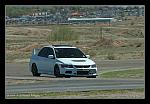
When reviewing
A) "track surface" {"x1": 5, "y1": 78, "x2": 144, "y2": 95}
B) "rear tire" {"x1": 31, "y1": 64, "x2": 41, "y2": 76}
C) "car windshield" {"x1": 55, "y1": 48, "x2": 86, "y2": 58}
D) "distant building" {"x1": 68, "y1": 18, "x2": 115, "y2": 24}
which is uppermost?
"distant building" {"x1": 68, "y1": 18, "x2": 115, "y2": 24}

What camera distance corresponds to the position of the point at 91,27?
86.6m

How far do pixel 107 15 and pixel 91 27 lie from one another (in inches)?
129

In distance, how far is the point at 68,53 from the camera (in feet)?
85.2

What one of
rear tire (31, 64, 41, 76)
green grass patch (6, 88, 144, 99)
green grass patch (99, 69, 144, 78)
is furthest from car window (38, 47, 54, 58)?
green grass patch (6, 88, 144, 99)

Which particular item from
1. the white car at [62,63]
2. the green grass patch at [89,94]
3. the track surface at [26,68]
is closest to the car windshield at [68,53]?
the white car at [62,63]

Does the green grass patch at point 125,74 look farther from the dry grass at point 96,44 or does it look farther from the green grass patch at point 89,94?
the dry grass at point 96,44

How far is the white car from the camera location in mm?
24422

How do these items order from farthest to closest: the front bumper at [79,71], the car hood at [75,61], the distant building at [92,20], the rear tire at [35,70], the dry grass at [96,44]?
the distant building at [92,20] → the dry grass at [96,44] → the rear tire at [35,70] → the car hood at [75,61] → the front bumper at [79,71]

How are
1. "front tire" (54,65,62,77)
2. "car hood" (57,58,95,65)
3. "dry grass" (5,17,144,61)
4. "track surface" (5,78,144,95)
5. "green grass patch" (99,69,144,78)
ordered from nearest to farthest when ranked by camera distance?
"track surface" (5,78,144,95), "car hood" (57,58,95,65), "front tire" (54,65,62,77), "green grass patch" (99,69,144,78), "dry grass" (5,17,144,61)

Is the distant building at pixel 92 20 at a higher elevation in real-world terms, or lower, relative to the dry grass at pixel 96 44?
higher

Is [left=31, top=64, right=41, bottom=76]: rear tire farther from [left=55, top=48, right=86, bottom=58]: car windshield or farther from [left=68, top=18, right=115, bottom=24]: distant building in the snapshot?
[left=68, top=18, right=115, bottom=24]: distant building

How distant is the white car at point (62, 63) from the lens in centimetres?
2442

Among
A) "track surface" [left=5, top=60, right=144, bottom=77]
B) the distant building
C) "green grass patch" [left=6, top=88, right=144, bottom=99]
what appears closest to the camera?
"green grass patch" [left=6, top=88, right=144, bottom=99]
